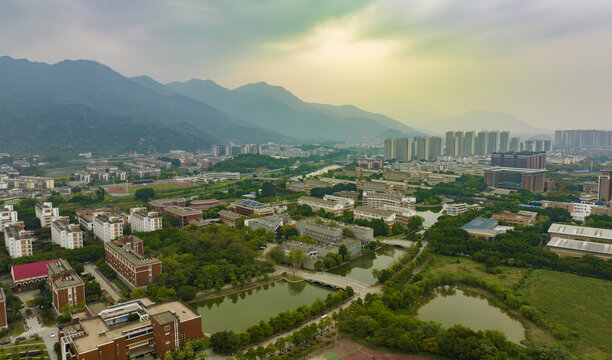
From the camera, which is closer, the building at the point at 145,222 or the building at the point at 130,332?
the building at the point at 130,332

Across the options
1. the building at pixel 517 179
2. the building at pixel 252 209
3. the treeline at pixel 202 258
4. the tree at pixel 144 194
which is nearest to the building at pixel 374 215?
the building at pixel 252 209

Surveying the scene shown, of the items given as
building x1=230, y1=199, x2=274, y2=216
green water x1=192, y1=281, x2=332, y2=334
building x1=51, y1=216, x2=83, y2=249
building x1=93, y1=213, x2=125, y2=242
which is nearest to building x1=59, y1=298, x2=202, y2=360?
green water x1=192, y1=281, x2=332, y2=334

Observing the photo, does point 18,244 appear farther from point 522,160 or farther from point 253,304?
point 522,160

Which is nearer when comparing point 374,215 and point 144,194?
point 374,215

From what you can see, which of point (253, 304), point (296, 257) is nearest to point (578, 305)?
point (296, 257)

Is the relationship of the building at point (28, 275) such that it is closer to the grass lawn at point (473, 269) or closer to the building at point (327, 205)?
the grass lawn at point (473, 269)

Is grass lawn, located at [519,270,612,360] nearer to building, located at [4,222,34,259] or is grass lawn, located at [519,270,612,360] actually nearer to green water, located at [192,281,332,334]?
green water, located at [192,281,332,334]
